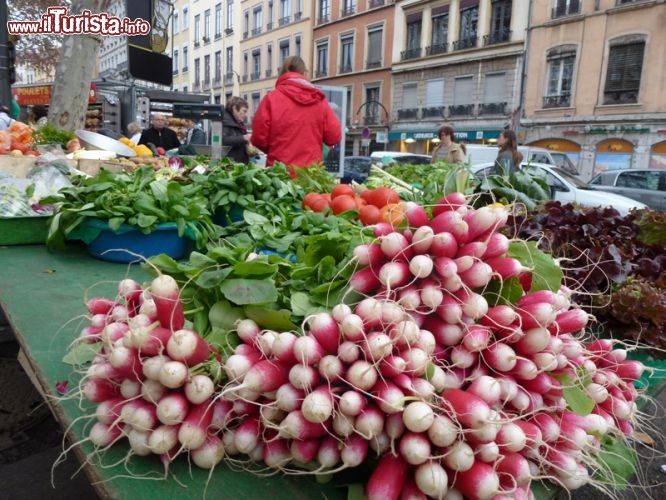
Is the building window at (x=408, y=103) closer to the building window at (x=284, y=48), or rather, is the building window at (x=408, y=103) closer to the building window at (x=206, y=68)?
the building window at (x=284, y=48)

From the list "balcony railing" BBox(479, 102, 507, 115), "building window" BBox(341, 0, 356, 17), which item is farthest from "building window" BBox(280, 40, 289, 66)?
"balcony railing" BBox(479, 102, 507, 115)

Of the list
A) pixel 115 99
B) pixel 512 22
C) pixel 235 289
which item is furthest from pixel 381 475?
pixel 512 22

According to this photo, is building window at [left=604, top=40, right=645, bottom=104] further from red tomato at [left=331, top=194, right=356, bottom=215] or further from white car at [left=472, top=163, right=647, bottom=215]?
red tomato at [left=331, top=194, right=356, bottom=215]

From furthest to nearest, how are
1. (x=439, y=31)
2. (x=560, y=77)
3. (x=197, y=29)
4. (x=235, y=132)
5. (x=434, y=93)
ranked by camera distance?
(x=197, y=29) < (x=439, y=31) < (x=434, y=93) < (x=560, y=77) < (x=235, y=132)

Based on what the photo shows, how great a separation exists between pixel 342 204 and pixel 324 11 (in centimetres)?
3298

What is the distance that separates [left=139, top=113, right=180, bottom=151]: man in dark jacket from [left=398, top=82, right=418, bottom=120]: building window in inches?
794

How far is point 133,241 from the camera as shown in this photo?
7.04 feet

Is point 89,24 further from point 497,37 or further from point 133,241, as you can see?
point 497,37

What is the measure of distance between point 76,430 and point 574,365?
105cm

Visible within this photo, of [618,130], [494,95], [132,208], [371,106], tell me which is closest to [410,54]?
[371,106]

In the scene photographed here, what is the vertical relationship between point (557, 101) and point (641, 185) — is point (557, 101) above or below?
above

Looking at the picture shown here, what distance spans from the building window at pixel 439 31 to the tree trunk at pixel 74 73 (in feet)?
66.6

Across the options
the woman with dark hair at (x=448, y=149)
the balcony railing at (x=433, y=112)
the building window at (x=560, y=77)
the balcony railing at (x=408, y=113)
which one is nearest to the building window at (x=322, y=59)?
the balcony railing at (x=408, y=113)

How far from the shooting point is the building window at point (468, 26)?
2344cm
